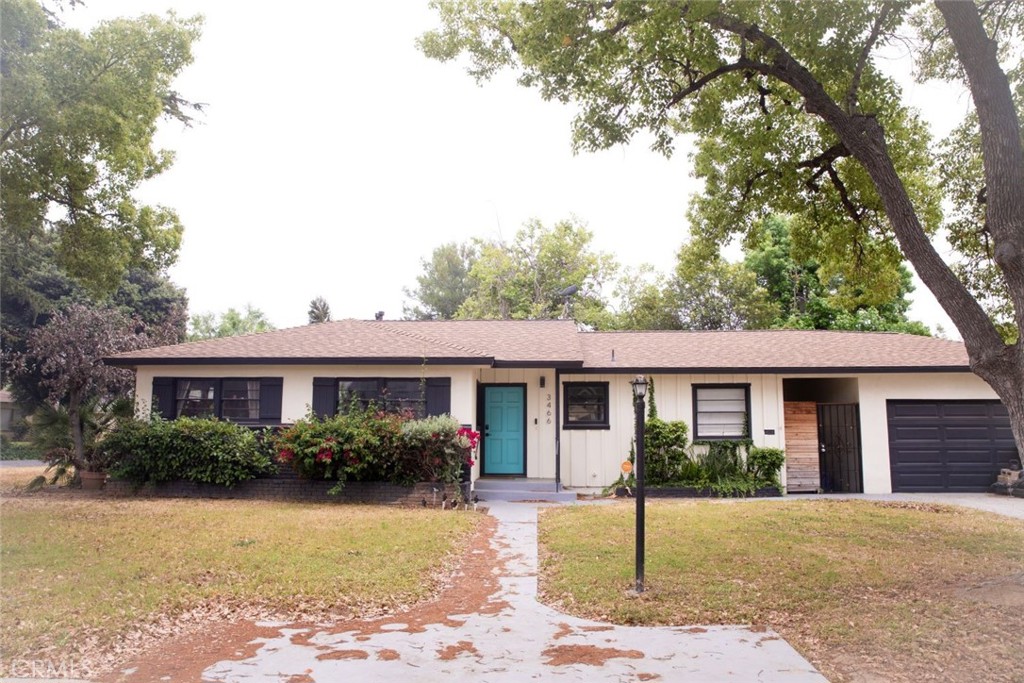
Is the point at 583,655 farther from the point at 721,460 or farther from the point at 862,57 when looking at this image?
the point at 721,460

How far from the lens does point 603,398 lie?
16.2 m

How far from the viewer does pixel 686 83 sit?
1046cm

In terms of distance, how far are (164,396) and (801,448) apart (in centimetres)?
1403

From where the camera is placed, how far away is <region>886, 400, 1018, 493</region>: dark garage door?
1548cm

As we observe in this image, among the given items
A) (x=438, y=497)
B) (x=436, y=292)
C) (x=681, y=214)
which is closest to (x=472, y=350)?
(x=438, y=497)

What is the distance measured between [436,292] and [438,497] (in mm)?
38466

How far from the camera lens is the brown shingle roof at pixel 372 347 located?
14.7 meters

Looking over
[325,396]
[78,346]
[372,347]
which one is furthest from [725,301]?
[78,346]

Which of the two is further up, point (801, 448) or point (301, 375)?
point (301, 375)

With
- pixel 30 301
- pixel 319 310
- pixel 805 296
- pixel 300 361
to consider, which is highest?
pixel 319 310

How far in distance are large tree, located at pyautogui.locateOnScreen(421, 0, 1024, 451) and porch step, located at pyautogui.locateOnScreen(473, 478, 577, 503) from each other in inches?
236

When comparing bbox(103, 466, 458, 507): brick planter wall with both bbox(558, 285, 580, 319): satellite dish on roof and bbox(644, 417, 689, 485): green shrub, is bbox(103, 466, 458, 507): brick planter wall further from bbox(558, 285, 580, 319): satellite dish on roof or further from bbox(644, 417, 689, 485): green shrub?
bbox(558, 285, 580, 319): satellite dish on roof

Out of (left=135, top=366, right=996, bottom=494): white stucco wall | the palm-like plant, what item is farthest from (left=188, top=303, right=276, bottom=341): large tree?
(left=135, top=366, right=996, bottom=494): white stucco wall

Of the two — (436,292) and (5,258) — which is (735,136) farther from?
(436,292)
